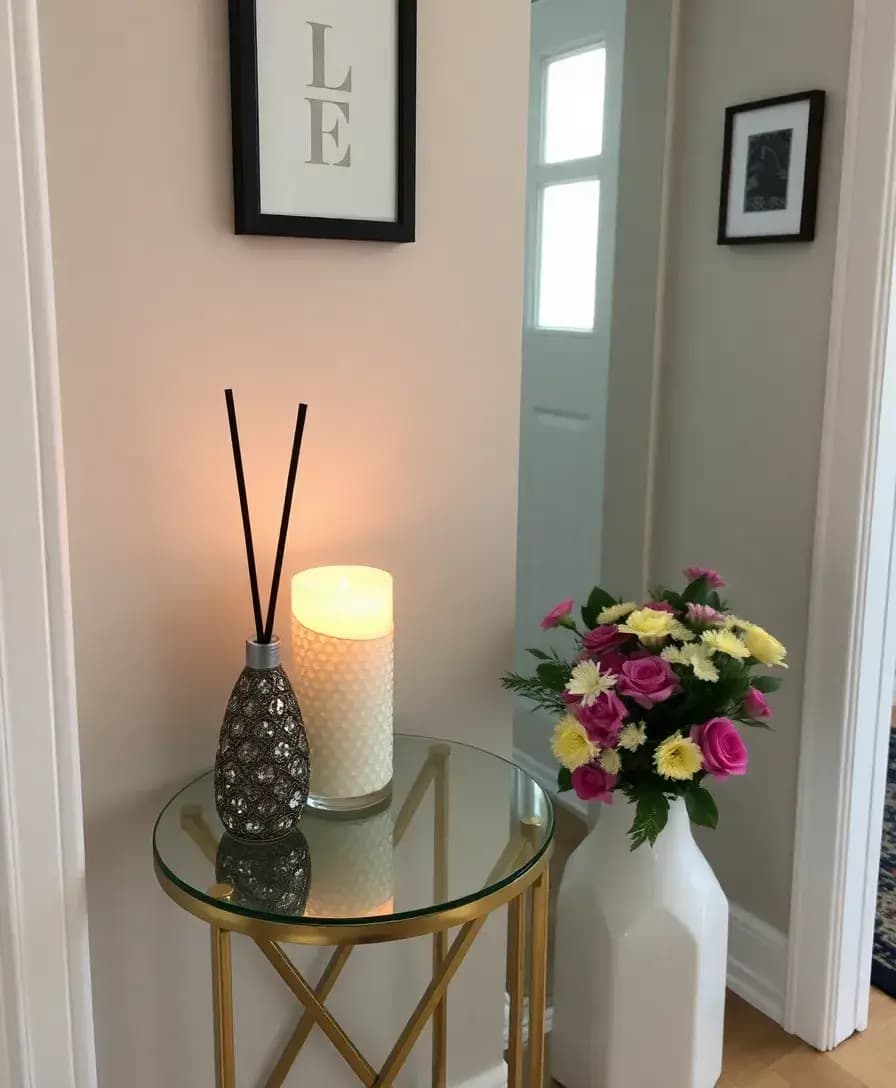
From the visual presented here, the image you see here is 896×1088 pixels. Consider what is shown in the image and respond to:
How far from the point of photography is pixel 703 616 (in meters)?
1.59

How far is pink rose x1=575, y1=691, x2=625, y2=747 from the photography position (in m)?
1.49

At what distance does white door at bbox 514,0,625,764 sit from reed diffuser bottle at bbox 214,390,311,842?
1.44m

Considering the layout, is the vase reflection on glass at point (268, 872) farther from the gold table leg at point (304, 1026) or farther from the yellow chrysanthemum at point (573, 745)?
the yellow chrysanthemum at point (573, 745)

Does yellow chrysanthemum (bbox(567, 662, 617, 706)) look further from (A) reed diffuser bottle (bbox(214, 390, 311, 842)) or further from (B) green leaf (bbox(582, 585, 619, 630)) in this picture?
(A) reed diffuser bottle (bbox(214, 390, 311, 842))

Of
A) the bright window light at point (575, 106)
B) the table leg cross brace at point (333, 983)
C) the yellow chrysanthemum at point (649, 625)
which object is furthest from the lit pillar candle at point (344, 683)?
the bright window light at point (575, 106)

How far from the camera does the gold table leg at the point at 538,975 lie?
4.33 ft

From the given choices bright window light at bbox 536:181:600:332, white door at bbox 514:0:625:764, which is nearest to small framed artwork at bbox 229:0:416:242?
white door at bbox 514:0:625:764

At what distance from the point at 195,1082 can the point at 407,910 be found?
0.53m

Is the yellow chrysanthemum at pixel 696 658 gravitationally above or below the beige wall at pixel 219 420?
below

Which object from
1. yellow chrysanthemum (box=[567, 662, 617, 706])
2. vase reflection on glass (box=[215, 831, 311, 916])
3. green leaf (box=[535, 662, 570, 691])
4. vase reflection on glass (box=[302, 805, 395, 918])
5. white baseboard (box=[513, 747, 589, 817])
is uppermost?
yellow chrysanthemum (box=[567, 662, 617, 706])

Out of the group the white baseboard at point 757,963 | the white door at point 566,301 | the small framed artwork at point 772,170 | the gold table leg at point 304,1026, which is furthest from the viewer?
the white door at point 566,301

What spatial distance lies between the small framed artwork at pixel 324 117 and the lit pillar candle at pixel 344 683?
1.44ft

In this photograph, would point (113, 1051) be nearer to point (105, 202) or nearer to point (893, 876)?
point (105, 202)

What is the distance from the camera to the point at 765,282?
6.34 ft
